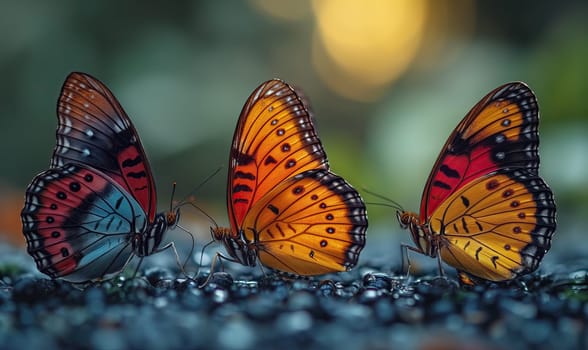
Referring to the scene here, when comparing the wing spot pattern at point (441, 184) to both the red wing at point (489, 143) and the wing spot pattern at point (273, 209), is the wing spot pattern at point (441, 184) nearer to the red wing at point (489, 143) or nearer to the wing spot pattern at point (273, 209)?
the red wing at point (489, 143)

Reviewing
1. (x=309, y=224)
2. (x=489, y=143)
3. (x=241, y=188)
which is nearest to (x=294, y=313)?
(x=309, y=224)

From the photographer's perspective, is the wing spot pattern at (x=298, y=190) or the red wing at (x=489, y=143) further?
the wing spot pattern at (x=298, y=190)

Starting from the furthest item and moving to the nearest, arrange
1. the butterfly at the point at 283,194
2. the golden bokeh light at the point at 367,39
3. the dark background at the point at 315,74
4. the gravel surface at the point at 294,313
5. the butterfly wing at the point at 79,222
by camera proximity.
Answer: the golden bokeh light at the point at 367,39 → the dark background at the point at 315,74 → the butterfly at the point at 283,194 → the butterfly wing at the point at 79,222 → the gravel surface at the point at 294,313

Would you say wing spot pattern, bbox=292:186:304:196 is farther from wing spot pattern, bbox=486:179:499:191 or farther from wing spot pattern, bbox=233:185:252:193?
wing spot pattern, bbox=486:179:499:191

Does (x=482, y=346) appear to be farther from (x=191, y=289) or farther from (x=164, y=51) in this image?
(x=164, y=51)

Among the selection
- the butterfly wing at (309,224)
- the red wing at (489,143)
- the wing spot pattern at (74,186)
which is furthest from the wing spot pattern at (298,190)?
the wing spot pattern at (74,186)

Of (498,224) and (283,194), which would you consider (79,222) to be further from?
(498,224)
